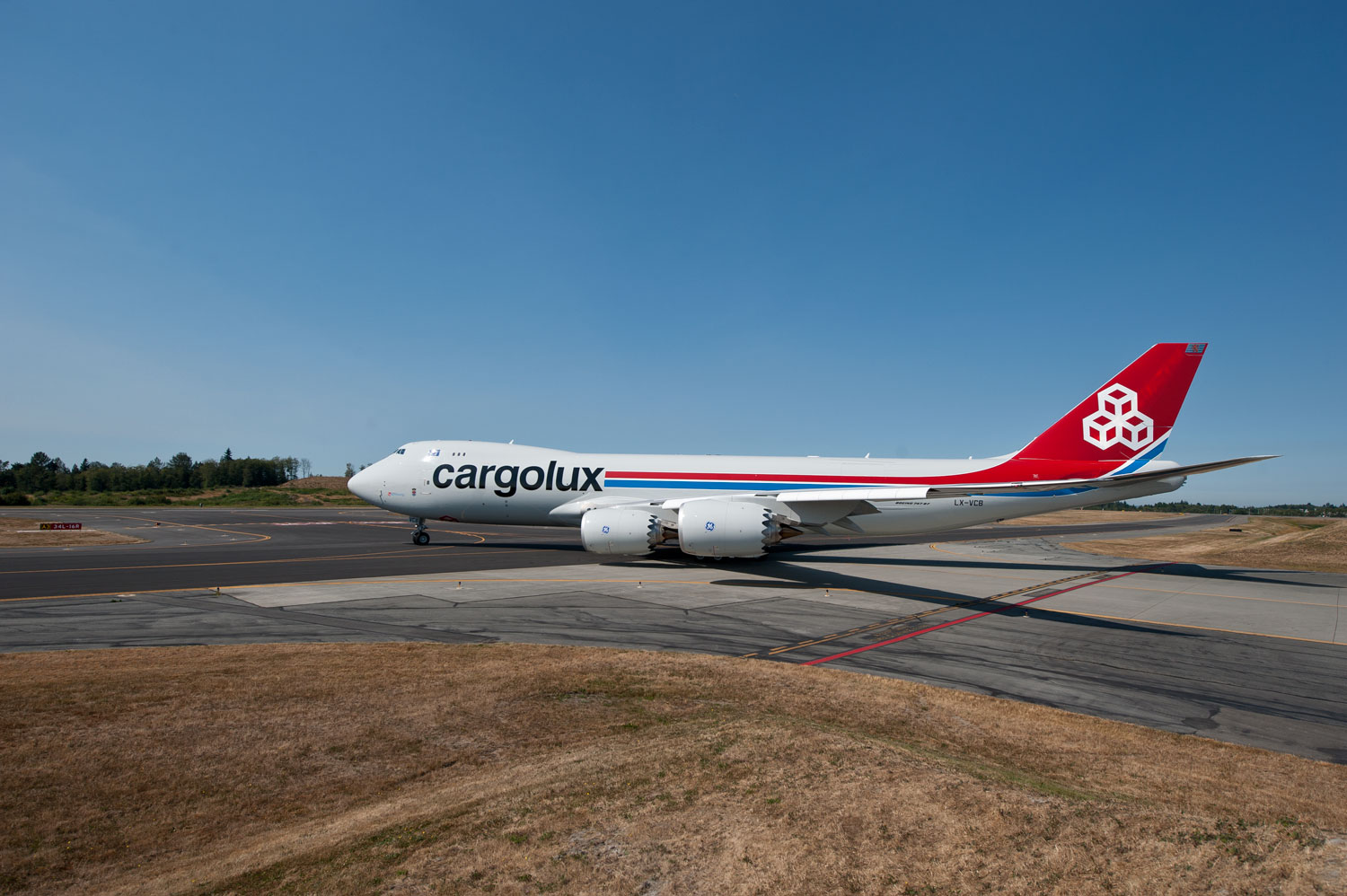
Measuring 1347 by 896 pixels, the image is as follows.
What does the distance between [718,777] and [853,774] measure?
1.16 metres

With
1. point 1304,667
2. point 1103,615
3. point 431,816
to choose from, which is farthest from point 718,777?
point 1103,615

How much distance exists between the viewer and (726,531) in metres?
21.5

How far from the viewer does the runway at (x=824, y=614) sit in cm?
1067

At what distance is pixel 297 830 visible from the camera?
4859 mm

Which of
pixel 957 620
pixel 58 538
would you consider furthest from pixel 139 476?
pixel 957 620

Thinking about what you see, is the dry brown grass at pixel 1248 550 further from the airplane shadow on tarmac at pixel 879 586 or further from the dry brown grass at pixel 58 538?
the dry brown grass at pixel 58 538

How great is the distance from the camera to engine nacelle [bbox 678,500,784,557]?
21.5m

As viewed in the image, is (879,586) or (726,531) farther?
(726,531)

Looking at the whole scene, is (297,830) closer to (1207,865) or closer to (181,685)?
(181,685)

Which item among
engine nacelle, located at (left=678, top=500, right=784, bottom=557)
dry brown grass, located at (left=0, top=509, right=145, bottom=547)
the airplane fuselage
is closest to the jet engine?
engine nacelle, located at (left=678, top=500, right=784, bottom=557)

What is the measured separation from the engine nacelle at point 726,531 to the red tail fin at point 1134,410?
13.5 m

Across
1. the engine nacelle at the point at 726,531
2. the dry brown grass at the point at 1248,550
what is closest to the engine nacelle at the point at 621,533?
the engine nacelle at the point at 726,531

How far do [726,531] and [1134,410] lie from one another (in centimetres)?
1659

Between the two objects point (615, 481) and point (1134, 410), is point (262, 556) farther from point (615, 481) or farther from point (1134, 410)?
point (1134, 410)
